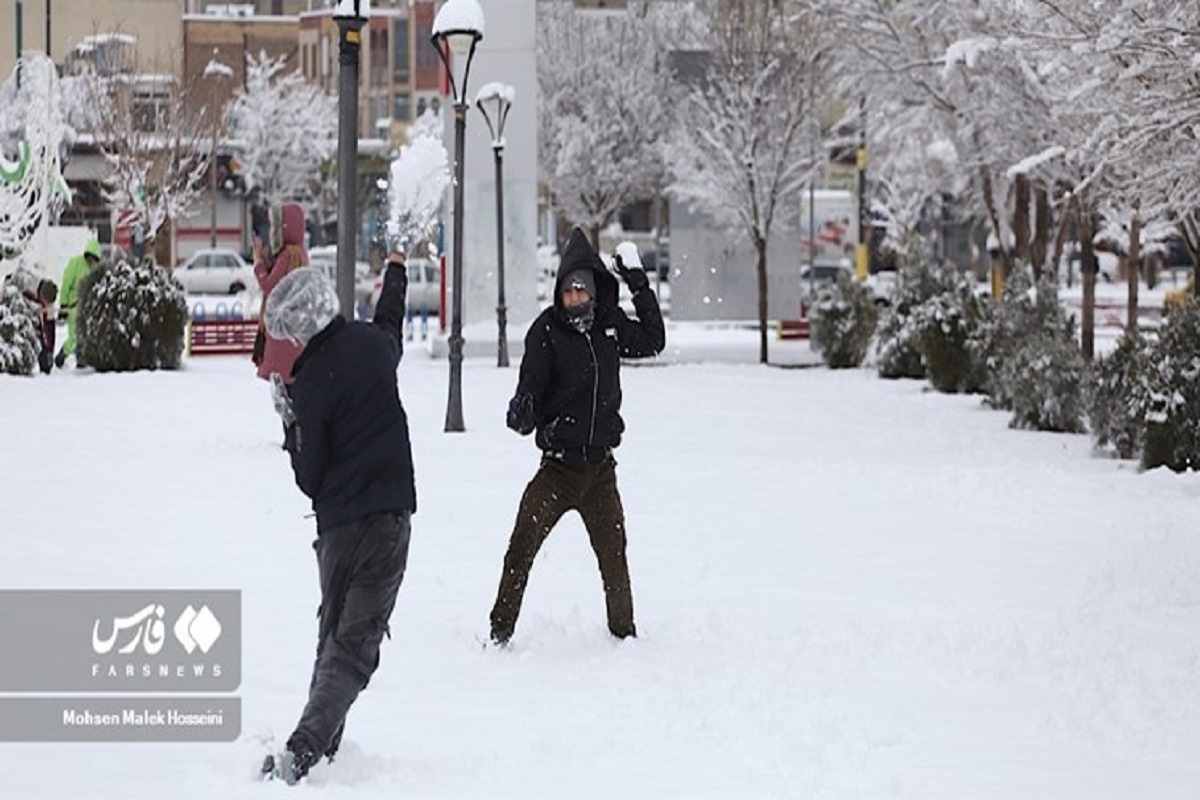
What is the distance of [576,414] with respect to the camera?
366 inches

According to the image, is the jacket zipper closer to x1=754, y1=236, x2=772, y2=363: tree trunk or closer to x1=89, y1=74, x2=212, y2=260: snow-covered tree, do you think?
x1=754, y1=236, x2=772, y2=363: tree trunk

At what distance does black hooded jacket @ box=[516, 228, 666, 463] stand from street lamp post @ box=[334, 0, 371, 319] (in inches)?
252

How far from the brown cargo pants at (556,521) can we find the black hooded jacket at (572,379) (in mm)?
92

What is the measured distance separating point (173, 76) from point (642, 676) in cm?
4270

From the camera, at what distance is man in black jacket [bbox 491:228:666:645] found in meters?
9.28

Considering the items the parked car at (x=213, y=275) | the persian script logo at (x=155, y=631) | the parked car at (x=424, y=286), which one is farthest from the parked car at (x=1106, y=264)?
the persian script logo at (x=155, y=631)

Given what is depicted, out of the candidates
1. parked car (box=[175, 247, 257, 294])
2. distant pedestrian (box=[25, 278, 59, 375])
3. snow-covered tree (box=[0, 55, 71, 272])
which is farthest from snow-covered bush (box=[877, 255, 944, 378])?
parked car (box=[175, 247, 257, 294])

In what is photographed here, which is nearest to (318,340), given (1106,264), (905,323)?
(905,323)

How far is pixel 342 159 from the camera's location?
15.8m

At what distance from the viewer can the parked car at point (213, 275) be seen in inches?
2277

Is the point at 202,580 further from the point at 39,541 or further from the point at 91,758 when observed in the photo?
the point at 91,758

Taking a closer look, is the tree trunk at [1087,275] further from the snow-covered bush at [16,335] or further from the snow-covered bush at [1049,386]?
the snow-covered bush at [16,335]

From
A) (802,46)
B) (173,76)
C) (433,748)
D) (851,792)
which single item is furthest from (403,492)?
(173,76)

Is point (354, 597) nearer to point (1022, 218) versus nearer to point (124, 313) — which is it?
point (124, 313)
